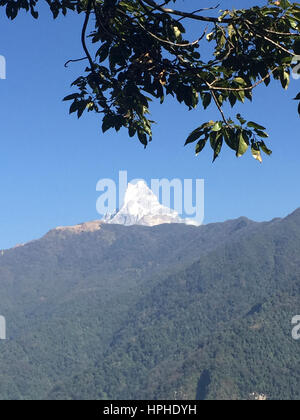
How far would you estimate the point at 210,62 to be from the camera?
6258mm

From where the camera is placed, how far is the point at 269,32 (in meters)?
6.05

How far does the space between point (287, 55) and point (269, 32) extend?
0.33 meters

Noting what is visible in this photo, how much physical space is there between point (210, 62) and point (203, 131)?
3.14ft

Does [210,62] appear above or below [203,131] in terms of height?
above
